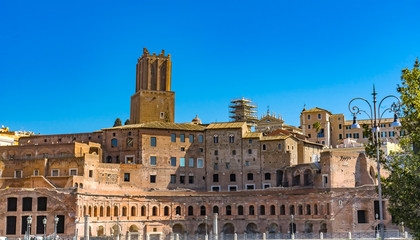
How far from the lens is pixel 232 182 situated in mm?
75250

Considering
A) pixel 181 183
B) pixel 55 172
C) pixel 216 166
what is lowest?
pixel 181 183

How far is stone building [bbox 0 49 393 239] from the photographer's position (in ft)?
209

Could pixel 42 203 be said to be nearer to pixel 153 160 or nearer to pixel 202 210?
pixel 153 160

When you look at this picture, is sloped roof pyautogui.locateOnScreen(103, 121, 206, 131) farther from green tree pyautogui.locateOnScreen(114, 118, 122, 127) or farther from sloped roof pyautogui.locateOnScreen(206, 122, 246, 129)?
green tree pyautogui.locateOnScreen(114, 118, 122, 127)

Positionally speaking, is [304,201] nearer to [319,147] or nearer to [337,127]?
[319,147]

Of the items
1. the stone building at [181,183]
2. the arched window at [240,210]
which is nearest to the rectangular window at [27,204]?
the stone building at [181,183]

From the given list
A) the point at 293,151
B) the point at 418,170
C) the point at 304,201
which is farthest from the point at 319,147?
the point at 418,170

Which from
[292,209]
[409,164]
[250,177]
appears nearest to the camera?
[409,164]

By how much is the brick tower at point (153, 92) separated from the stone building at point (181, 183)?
181 inches

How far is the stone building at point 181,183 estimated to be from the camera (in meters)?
63.8

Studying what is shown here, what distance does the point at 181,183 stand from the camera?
75.1 m

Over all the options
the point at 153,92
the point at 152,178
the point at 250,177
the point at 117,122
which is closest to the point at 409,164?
the point at 250,177

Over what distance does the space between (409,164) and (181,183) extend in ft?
172

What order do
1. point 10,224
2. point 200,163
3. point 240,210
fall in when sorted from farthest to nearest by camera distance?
point 200,163 → point 240,210 → point 10,224
